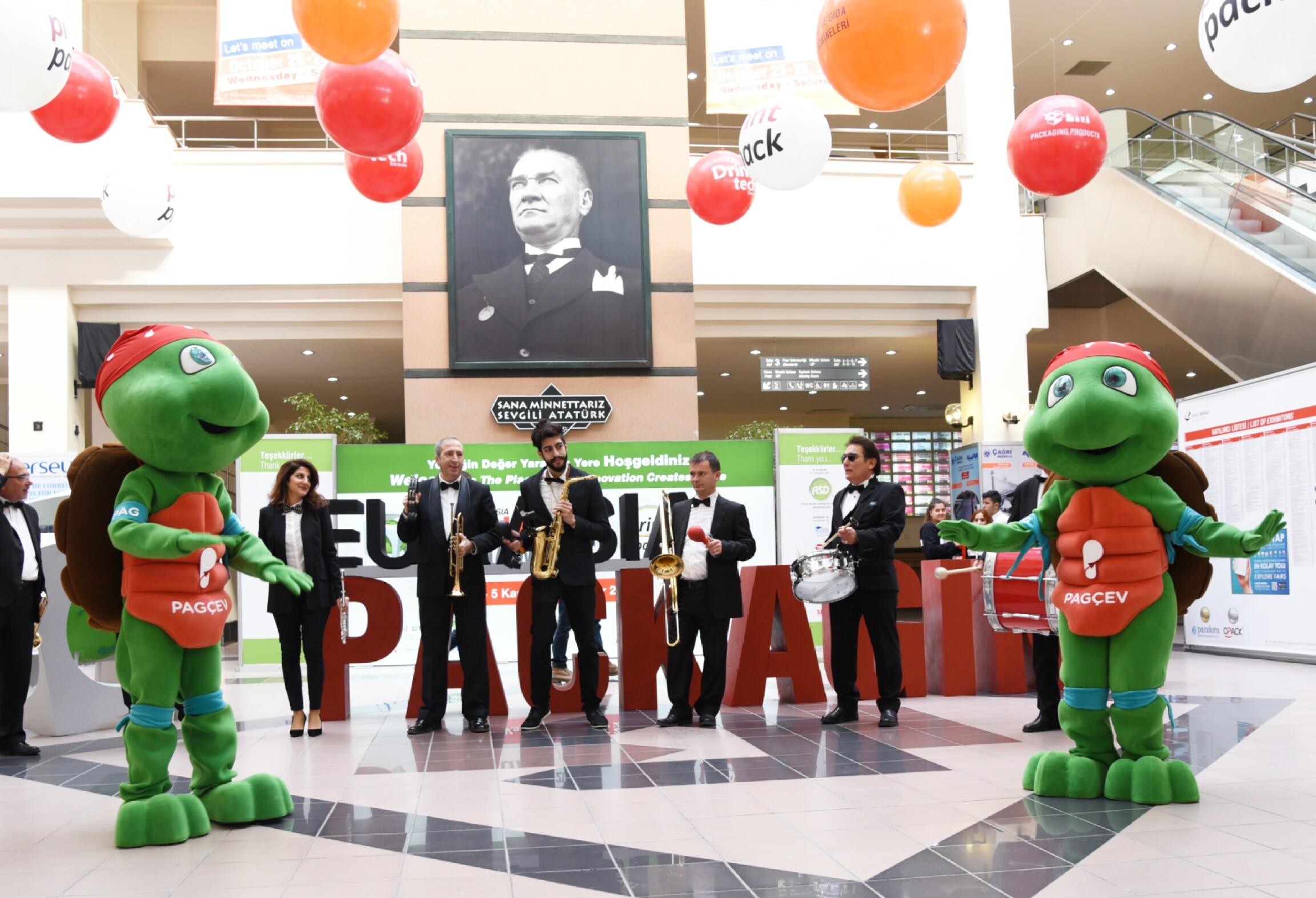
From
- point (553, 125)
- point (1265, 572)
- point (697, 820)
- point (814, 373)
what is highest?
point (553, 125)

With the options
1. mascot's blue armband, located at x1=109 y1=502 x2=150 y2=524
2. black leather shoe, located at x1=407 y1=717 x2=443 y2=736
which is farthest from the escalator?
mascot's blue armband, located at x1=109 y1=502 x2=150 y2=524

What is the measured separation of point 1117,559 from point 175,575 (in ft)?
11.5

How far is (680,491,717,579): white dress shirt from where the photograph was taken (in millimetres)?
6324

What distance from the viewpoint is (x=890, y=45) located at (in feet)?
19.2

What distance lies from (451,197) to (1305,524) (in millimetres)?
8511

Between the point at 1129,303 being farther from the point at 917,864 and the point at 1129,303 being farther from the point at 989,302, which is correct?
the point at 917,864

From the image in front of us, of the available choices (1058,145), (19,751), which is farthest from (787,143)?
(19,751)

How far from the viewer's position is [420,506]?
6.28 meters

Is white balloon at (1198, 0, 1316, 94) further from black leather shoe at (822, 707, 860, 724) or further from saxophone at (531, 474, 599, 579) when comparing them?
saxophone at (531, 474, 599, 579)

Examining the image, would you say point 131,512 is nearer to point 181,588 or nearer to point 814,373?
point 181,588

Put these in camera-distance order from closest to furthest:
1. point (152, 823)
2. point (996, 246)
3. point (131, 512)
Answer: point (152, 823) < point (131, 512) < point (996, 246)

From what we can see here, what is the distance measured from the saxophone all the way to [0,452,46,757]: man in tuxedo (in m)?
2.80

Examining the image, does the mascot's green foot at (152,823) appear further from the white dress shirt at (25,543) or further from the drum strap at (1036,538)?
the drum strap at (1036,538)

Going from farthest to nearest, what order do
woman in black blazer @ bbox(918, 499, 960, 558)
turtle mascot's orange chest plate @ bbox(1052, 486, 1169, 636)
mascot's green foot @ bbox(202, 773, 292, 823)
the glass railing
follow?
the glass railing → woman in black blazer @ bbox(918, 499, 960, 558) → turtle mascot's orange chest plate @ bbox(1052, 486, 1169, 636) → mascot's green foot @ bbox(202, 773, 292, 823)
